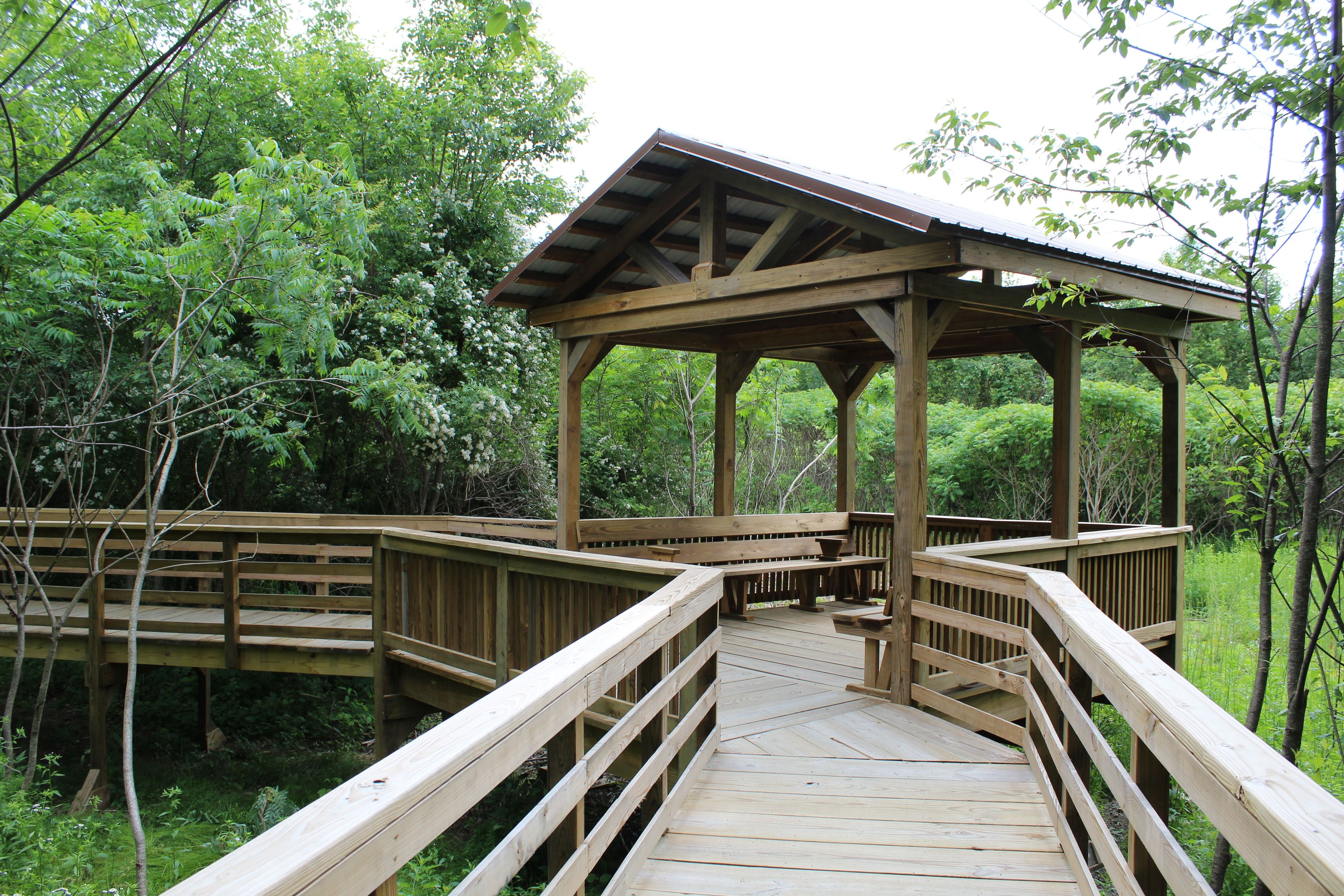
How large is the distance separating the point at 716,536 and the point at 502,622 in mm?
3929

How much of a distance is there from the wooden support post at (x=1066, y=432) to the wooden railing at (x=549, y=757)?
137 inches

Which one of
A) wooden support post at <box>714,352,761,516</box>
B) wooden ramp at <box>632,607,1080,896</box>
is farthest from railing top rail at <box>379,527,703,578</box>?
wooden support post at <box>714,352,761,516</box>

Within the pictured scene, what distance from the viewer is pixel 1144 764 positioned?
2.01 m

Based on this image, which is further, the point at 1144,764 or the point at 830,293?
the point at 830,293

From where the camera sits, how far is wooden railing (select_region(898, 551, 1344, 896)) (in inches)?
47.4

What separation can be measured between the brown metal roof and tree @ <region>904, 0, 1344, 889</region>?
Result: 61 centimetres

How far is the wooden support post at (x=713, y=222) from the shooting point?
6742 mm

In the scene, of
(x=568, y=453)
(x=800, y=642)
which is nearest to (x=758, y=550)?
(x=800, y=642)

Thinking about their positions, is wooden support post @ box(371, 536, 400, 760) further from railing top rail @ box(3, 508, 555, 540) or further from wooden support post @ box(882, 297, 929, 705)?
wooden support post @ box(882, 297, 929, 705)

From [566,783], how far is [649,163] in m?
5.64

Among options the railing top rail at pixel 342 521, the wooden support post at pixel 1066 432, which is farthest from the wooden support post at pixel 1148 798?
the railing top rail at pixel 342 521

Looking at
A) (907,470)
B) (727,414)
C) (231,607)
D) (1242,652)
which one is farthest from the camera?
(1242,652)

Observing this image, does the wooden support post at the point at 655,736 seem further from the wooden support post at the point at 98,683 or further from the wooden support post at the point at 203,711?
the wooden support post at the point at 203,711

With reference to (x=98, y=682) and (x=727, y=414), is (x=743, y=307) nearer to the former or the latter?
(x=727, y=414)
